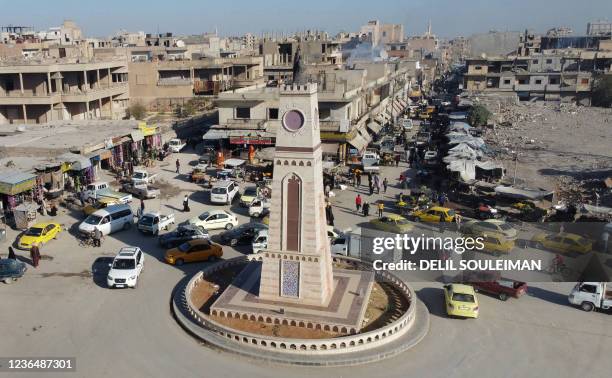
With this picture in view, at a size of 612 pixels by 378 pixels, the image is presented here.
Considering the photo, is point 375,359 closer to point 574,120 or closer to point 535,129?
point 535,129

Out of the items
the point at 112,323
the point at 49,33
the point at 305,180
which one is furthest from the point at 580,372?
the point at 49,33

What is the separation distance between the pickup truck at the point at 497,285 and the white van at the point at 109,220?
16.0m

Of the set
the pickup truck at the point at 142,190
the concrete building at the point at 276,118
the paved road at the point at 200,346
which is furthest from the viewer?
the concrete building at the point at 276,118

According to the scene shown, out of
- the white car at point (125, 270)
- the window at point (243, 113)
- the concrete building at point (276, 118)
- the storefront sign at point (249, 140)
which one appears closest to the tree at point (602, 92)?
the concrete building at point (276, 118)

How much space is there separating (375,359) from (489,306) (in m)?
5.44

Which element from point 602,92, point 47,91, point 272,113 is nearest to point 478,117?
point 272,113

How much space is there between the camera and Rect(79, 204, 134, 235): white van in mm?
24656

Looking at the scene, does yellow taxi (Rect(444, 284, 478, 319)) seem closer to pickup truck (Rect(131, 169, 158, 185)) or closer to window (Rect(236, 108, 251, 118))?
pickup truck (Rect(131, 169, 158, 185))

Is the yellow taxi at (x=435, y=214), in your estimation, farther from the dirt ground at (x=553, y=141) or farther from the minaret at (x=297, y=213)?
the minaret at (x=297, y=213)

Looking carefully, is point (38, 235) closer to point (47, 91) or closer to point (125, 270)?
point (125, 270)

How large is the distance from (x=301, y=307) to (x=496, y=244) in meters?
10.2

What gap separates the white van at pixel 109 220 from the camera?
24656 millimetres

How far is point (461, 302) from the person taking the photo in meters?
17.2

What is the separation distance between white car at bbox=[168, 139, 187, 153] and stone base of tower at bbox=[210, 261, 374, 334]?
87.3ft
